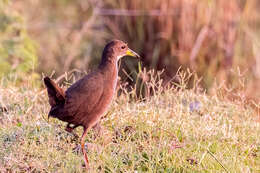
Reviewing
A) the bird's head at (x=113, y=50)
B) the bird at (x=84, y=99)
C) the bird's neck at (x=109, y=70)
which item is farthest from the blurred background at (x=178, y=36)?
the bird at (x=84, y=99)

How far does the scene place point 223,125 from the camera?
477 centimetres

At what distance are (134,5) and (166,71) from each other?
1.17 meters

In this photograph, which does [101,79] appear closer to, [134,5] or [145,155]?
[145,155]

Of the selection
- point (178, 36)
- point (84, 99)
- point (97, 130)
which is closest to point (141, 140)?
point (97, 130)

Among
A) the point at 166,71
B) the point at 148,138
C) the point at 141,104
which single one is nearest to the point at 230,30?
the point at 166,71

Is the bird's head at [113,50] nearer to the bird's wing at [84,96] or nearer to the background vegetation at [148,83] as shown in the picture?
the bird's wing at [84,96]

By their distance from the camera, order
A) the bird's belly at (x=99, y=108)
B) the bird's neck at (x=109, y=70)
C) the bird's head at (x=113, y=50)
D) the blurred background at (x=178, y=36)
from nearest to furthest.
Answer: the bird's belly at (x=99, y=108) → the bird's neck at (x=109, y=70) → the bird's head at (x=113, y=50) → the blurred background at (x=178, y=36)

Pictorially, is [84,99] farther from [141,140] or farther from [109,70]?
[141,140]

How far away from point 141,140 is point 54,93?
0.92m

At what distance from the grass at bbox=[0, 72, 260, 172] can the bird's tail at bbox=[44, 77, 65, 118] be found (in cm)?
37

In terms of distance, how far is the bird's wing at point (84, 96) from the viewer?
4.01 metres

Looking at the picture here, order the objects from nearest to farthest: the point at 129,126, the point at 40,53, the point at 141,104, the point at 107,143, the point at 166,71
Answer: the point at 107,143 → the point at 129,126 → the point at 141,104 → the point at 166,71 → the point at 40,53

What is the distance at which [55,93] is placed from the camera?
13.0 feet

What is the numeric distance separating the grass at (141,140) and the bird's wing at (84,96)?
34cm
